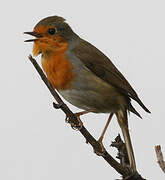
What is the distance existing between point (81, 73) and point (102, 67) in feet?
1.56

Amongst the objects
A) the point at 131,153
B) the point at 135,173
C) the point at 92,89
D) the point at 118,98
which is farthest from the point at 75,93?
the point at 135,173

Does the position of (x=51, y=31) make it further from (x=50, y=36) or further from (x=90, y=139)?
(x=90, y=139)

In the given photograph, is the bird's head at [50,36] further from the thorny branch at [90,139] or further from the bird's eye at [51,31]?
the thorny branch at [90,139]

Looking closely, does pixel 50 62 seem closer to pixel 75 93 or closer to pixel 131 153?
pixel 75 93

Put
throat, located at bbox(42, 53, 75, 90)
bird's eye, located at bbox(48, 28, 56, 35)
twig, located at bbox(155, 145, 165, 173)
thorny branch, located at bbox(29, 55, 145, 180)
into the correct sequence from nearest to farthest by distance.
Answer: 1. twig, located at bbox(155, 145, 165, 173)
2. thorny branch, located at bbox(29, 55, 145, 180)
3. throat, located at bbox(42, 53, 75, 90)
4. bird's eye, located at bbox(48, 28, 56, 35)

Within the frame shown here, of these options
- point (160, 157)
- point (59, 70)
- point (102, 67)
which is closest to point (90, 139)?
point (160, 157)

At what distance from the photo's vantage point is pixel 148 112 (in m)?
4.41

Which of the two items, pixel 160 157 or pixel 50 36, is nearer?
pixel 160 157

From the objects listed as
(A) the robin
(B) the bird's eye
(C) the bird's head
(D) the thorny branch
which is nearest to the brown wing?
(A) the robin

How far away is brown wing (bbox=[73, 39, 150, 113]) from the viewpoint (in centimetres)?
464

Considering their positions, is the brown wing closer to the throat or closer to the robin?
the robin

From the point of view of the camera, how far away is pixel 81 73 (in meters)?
4.43

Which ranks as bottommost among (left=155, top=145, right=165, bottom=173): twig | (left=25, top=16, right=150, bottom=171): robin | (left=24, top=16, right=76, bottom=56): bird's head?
(left=155, top=145, right=165, bottom=173): twig

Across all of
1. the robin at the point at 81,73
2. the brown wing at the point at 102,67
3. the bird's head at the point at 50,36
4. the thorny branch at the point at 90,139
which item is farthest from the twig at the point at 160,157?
the bird's head at the point at 50,36
